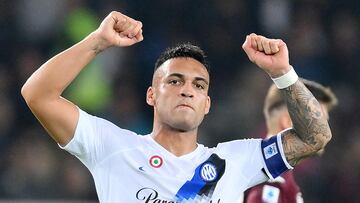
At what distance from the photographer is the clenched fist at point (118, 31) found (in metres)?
4.53

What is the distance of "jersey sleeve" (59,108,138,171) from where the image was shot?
463 cm

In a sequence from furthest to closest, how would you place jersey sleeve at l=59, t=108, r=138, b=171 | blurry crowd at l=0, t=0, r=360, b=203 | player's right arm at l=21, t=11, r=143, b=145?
blurry crowd at l=0, t=0, r=360, b=203
jersey sleeve at l=59, t=108, r=138, b=171
player's right arm at l=21, t=11, r=143, b=145

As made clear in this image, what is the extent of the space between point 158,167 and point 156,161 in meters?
0.04

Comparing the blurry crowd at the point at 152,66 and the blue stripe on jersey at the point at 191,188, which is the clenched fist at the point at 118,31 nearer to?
the blue stripe on jersey at the point at 191,188

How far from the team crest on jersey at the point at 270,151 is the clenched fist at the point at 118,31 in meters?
0.90

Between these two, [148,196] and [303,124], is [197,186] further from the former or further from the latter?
[303,124]

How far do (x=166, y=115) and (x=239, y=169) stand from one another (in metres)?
0.45

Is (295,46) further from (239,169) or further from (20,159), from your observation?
(239,169)

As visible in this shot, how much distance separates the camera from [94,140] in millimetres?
4711

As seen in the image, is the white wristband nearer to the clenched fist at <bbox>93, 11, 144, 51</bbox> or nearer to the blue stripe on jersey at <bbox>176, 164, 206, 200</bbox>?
the blue stripe on jersey at <bbox>176, 164, 206, 200</bbox>

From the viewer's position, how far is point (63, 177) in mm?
9039

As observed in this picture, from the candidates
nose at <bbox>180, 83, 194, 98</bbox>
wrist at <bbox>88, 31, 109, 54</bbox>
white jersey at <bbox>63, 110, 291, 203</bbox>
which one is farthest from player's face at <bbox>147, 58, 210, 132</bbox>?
wrist at <bbox>88, 31, 109, 54</bbox>

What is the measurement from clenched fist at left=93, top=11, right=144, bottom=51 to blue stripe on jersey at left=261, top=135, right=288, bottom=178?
2.94ft

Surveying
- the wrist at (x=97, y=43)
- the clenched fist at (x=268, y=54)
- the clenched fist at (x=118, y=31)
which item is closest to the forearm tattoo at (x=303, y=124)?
the clenched fist at (x=268, y=54)
